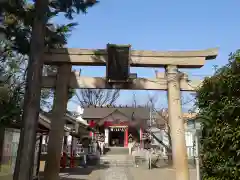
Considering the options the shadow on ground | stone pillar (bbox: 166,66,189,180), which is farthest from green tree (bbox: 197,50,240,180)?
the shadow on ground

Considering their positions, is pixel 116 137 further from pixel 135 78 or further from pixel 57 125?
pixel 57 125

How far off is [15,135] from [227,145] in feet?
23.6

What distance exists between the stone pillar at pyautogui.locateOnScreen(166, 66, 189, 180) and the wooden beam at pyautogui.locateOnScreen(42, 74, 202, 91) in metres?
0.39

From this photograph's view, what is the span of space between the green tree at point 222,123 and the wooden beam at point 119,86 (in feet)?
15.7

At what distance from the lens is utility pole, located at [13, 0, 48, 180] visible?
895 cm

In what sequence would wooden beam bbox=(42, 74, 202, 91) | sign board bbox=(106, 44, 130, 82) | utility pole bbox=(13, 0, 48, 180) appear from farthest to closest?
1. wooden beam bbox=(42, 74, 202, 91)
2. sign board bbox=(106, 44, 130, 82)
3. utility pole bbox=(13, 0, 48, 180)

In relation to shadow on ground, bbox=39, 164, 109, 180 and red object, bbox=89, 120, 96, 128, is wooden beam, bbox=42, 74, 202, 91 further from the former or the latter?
red object, bbox=89, 120, 96, 128

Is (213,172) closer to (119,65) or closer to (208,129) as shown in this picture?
(208,129)

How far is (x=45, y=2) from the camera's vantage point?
32.4 ft

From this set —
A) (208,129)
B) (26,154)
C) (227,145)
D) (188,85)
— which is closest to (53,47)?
(26,154)

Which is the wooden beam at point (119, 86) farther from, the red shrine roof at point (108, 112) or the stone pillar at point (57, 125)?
the red shrine roof at point (108, 112)

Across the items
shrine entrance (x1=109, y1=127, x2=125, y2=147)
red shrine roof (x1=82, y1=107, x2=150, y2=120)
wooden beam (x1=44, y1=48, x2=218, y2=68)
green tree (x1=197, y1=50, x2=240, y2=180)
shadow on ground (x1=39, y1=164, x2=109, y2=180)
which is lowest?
shadow on ground (x1=39, y1=164, x2=109, y2=180)

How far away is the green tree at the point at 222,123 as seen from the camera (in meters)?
5.68

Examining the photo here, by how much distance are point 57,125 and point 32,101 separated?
87.2 inches
